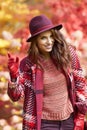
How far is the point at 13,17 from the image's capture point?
10750 mm

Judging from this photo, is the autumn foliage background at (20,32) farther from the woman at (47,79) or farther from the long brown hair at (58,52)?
the long brown hair at (58,52)

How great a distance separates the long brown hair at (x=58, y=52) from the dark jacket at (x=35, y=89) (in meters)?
0.06

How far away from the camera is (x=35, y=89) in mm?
4469

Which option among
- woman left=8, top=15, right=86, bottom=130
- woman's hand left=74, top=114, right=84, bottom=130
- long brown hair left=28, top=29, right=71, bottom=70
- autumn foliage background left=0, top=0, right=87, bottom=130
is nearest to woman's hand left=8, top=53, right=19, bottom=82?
woman left=8, top=15, right=86, bottom=130

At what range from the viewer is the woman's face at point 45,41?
14.6ft

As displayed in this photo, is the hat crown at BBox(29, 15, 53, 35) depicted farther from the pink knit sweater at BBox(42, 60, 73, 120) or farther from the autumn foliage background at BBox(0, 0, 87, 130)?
the autumn foliage background at BBox(0, 0, 87, 130)

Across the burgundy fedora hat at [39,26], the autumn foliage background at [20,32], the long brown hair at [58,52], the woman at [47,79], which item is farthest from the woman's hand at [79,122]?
the autumn foliage background at [20,32]

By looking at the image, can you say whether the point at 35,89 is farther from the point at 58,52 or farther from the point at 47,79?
the point at 58,52

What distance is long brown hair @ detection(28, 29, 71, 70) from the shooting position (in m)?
4.50

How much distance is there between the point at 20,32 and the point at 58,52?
509 centimetres

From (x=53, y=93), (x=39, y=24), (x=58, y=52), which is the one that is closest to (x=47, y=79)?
(x=53, y=93)

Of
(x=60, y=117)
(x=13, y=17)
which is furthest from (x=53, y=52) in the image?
(x=13, y=17)

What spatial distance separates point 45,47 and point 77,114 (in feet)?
2.29

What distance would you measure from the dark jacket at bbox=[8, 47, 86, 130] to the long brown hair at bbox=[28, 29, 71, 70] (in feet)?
0.20
